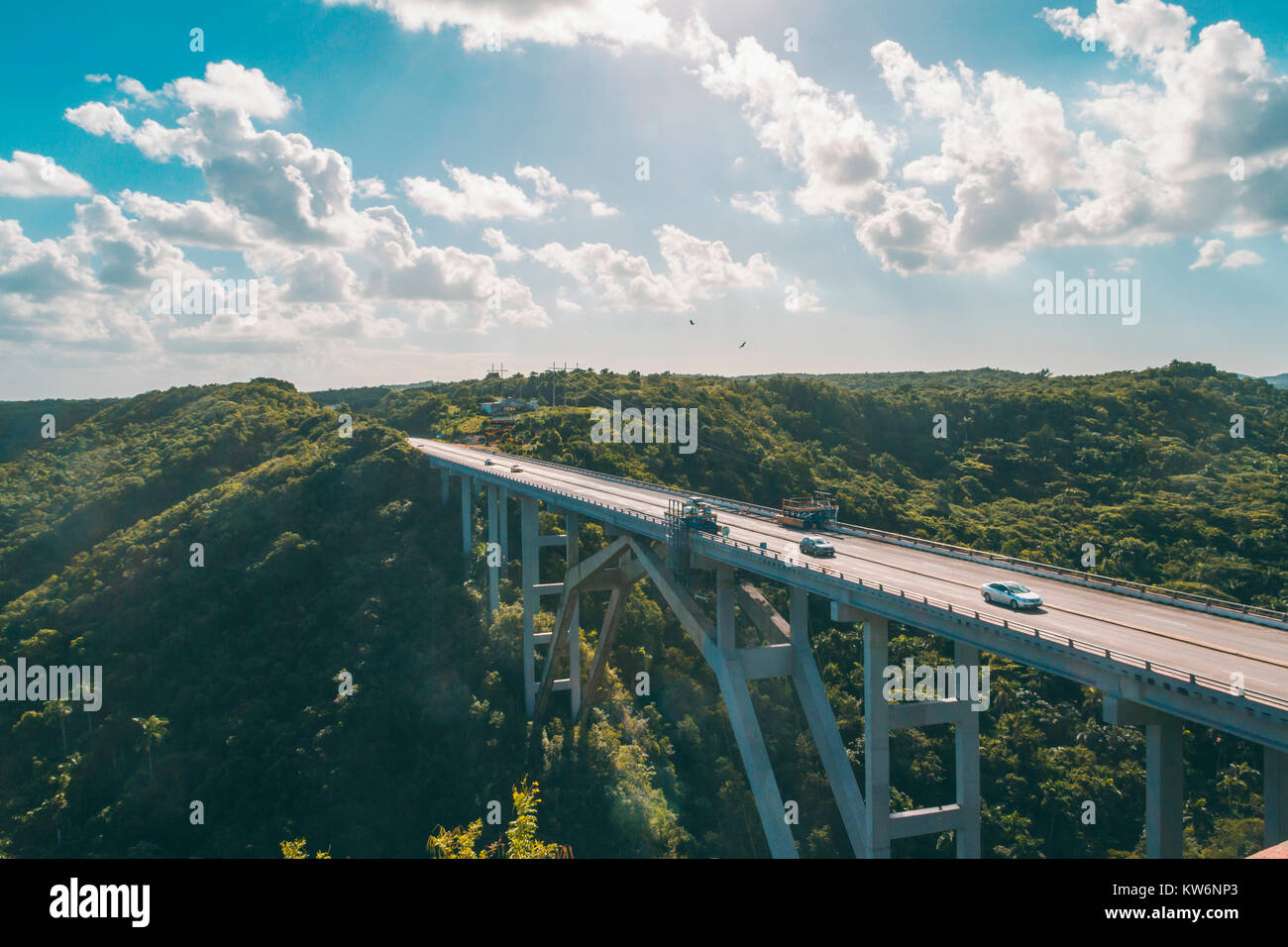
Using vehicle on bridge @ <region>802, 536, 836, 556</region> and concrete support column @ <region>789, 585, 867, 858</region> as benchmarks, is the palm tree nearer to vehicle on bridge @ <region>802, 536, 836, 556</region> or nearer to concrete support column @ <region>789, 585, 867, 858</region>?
concrete support column @ <region>789, 585, 867, 858</region>

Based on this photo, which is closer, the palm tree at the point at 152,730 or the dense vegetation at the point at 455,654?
the dense vegetation at the point at 455,654

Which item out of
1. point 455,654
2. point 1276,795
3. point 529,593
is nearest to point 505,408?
point 455,654

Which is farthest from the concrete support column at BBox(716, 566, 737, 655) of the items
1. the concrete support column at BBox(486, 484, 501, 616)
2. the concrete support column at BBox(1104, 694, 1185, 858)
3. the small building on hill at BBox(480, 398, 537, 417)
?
the small building on hill at BBox(480, 398, 537, 417)

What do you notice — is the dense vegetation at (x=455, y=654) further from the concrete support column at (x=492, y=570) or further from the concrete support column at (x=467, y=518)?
the concrete support column at (x=467, y=518)

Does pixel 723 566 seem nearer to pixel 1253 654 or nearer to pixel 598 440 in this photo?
pixel 1253 654

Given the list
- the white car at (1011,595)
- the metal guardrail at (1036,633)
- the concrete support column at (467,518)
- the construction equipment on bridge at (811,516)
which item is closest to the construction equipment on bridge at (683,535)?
the metal guardrail at (1036,633)

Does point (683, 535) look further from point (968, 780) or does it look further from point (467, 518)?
point (467, 518)

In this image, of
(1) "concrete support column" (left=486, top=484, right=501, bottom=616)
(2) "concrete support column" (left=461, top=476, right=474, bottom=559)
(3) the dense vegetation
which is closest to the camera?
(3) the dense vegetation
